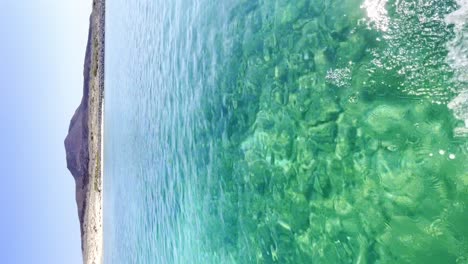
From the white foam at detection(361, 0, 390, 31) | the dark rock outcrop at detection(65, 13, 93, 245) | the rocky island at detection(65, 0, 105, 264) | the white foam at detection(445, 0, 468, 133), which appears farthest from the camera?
the dark rock outcrop at detection(65, 13, 93, 245)

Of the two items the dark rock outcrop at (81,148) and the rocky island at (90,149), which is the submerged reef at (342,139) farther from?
the dark rock outcrop at (81,148)

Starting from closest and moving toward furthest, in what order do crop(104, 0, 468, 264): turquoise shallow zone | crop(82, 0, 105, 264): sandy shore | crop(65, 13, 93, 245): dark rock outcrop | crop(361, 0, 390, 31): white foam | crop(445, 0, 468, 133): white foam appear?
crop(445, 0, 468, 133): white foam < crop(104, 0, 468, 264): turquoise shallow zone < crop(361, 0, 390, 31): white foam < crop(82, 0, 105, 264): sandy shore < crop(65, 13, 93, 245): dark rock outcrop

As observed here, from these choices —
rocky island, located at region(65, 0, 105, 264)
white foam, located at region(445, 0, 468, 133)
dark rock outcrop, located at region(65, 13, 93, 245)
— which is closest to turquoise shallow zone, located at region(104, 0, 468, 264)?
white foam, located at region(445, 0, 468, 133)

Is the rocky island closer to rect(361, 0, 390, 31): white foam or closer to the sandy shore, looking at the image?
the sandy shore

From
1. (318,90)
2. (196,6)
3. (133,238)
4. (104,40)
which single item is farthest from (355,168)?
(104,40)

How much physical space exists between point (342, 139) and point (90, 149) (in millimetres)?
19975

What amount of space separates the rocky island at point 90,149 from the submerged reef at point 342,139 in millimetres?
16079

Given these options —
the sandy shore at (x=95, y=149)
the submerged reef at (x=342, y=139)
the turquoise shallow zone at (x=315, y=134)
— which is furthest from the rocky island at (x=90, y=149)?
the submerged reef at (x=342, y=139)

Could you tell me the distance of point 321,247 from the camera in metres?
4.69

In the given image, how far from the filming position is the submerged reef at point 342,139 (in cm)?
357

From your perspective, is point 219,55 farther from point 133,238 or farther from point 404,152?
point 133,238

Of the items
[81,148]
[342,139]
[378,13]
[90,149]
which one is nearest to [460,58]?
[378,13]

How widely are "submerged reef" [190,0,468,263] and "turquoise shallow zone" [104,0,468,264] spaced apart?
1cm

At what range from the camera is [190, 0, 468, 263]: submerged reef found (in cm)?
357
